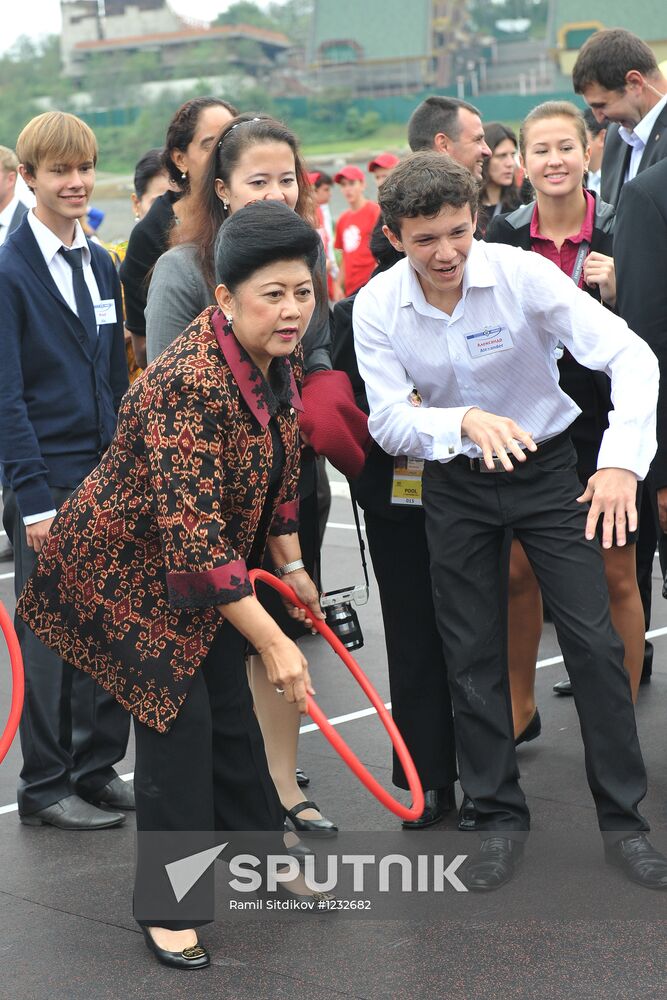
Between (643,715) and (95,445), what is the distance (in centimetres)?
231

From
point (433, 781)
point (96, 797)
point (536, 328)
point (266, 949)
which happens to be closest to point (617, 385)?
point (536, 328)

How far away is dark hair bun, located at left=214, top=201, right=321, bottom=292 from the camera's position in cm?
309

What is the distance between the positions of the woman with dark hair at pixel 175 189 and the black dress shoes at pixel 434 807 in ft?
5.52

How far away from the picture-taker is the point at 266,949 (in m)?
3.38

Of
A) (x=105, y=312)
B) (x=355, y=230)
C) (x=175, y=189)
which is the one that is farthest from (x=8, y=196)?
(x=355, y=230)

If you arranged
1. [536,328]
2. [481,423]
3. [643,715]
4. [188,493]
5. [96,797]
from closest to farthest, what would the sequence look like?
[188,493] < [481,423] < [536,328] < [96,797] < [643,715]

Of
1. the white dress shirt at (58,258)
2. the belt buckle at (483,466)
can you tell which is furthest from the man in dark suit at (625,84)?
the white dress shirt at (58,258)

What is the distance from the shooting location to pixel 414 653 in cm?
409

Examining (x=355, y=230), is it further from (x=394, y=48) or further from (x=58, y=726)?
(x=394, y=48)

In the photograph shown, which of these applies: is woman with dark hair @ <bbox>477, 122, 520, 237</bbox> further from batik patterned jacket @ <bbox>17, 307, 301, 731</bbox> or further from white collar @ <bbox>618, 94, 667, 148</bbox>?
batik patterned jacket @ <bbox>17, 307, 301, 731</bbox>

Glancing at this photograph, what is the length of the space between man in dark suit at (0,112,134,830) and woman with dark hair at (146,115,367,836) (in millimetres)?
468

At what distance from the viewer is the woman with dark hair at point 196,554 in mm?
3072

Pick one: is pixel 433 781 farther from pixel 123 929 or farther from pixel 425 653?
pixel 123 929

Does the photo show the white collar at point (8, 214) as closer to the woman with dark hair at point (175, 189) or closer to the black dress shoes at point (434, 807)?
the woman with dark hair at point (175, 189)
